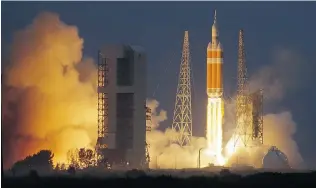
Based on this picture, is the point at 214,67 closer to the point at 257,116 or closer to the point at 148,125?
the point at 257,116

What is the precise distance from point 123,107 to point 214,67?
6.58 ft

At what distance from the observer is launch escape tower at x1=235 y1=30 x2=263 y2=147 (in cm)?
2480

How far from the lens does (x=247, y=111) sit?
81.9 feet

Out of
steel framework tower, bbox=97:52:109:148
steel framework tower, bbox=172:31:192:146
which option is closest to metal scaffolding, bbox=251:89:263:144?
steel framework tower, bbox=172:31:192:146

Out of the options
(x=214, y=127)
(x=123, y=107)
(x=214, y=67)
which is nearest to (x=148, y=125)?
(x=123, y=107)

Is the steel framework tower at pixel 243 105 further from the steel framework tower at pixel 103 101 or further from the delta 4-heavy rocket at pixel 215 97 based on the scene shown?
the steel framework tower at pixel 103 101

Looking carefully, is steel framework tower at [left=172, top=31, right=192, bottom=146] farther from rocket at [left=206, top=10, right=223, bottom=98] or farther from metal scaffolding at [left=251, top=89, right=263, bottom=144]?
metal scaffolding at [left=251, top=89, right=263, bottom=144]

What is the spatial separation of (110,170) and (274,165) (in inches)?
128

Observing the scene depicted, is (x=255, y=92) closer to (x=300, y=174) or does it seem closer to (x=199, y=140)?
(x=199, y=140)

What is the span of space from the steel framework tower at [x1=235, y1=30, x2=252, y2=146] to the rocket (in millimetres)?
390

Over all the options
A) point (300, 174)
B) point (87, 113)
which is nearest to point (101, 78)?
point (87, 113)

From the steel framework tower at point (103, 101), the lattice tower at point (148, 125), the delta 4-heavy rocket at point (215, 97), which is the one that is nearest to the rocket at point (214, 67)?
the delta 4-heavy rocket at point (215, 97)

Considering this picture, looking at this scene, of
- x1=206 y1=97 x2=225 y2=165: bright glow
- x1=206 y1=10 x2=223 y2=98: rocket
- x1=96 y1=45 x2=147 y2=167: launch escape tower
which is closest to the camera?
x1=96 y1=45 x2=147 y2=167: launch escape tower

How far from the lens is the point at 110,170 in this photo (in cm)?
2341
